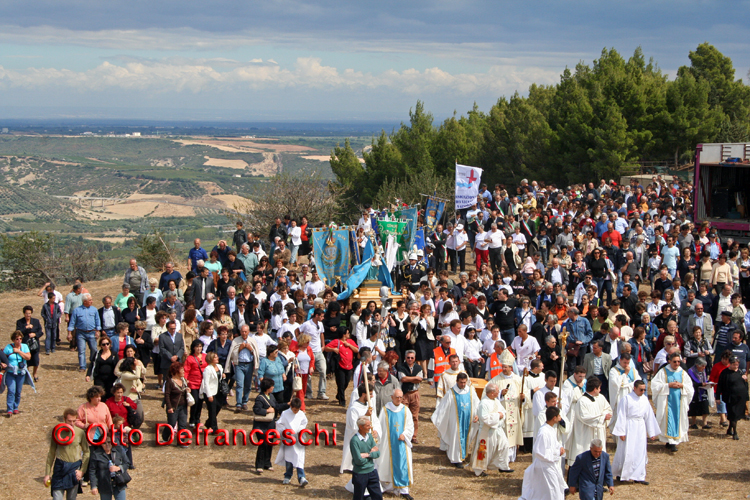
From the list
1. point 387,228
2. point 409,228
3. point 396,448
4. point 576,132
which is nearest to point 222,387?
point 396,448

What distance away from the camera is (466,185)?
2066cm

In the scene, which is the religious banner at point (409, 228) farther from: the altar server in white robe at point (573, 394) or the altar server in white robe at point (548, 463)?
the altar server in white robe at point (548, 463)

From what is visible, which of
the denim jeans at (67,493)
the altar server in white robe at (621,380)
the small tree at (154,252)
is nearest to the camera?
the denim jeans at (67,493)

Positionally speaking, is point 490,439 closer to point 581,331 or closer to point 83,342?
point 581,331

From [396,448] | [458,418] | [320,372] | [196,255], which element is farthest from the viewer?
[196,255]

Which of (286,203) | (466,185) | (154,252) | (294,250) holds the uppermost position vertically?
(466,185)

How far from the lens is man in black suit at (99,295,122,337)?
13719 mm

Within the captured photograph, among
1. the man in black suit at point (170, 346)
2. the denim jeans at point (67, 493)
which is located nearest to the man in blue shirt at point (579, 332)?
the man in black suit at point (170, 346)

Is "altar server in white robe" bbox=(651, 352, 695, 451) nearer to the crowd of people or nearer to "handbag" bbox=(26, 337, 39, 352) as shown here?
the crowd of people

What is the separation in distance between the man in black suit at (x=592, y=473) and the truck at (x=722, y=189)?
1469 centimetres

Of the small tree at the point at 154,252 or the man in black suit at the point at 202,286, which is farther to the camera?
the small tree at the point at 154,252

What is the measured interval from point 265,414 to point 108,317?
552 centimetres

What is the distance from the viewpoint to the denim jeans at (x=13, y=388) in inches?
456

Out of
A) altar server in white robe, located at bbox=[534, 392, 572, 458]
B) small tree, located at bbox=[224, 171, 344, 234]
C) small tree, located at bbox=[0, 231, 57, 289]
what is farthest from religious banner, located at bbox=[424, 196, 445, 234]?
small tree, located at bbox=[0, 231, 57, 289]
